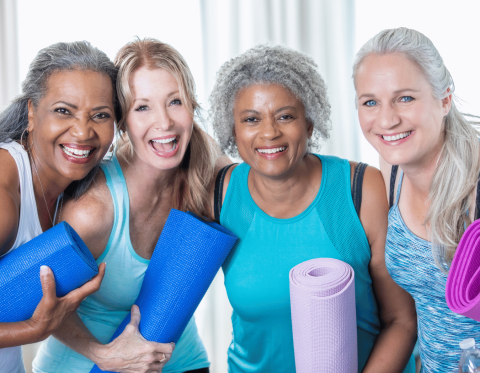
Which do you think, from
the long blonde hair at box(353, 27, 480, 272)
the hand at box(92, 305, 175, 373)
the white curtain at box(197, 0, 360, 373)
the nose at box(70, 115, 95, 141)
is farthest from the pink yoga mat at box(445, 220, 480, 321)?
the white curtain at box(197, 0, 360, 373)

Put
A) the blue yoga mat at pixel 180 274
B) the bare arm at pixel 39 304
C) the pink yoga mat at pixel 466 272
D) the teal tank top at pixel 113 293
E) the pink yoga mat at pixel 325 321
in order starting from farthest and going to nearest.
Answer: the teal tank top at pixel 113 293 → the blue yoga mat at pixel 180 274 → the bare arm at pixel 39 304 → the pink yoga mat at pixel 325 321 → the pink yoga mat at pixel 466 272

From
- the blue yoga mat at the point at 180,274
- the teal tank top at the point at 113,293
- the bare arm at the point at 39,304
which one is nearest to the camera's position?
the bare arm at the point at 39,304

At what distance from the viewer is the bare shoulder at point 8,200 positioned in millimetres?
1289

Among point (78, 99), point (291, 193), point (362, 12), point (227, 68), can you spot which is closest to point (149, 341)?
point (291, 193)

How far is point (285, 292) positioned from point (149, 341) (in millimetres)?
457

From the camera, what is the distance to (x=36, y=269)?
48.1 inches

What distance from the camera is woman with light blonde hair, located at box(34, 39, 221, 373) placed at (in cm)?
152

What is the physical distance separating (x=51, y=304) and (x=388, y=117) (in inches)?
40.4

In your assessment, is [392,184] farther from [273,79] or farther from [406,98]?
[273,79]

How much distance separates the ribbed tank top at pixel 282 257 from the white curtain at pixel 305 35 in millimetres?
1248

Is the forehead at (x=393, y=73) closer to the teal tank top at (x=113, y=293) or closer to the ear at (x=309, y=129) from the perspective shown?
the ear at (x=309, y=129)

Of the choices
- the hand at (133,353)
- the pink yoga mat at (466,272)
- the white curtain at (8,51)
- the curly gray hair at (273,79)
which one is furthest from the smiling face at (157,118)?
the white curtain at (8,51)

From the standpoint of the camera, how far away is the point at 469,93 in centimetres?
264

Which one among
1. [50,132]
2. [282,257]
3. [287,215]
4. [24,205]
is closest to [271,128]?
[287,215]
